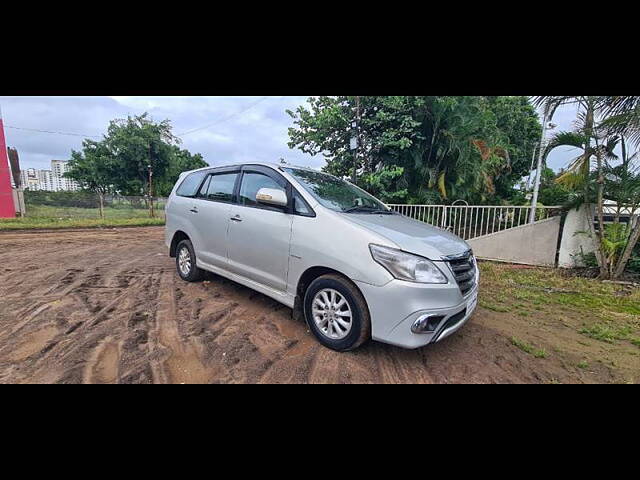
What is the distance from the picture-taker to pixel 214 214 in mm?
3588

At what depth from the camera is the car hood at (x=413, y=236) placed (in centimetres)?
231

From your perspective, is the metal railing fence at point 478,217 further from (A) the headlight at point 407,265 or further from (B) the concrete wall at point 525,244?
(A) the headlight at point 407,265

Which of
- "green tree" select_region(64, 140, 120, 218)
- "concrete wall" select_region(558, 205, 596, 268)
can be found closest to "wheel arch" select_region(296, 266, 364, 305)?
"concrete wall" select_region(558, 205, 596, 268)

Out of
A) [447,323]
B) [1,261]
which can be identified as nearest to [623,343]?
[447,323]

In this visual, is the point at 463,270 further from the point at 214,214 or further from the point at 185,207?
the point at 185,207

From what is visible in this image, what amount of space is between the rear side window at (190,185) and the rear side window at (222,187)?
0.33 metres

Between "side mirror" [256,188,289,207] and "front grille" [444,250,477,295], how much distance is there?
1612 millimetres

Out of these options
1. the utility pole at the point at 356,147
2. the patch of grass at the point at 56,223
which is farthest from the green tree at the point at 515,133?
the patch of grass at the point at 56,223

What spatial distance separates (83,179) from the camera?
2059 cm

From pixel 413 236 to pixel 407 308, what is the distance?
2.27 feet

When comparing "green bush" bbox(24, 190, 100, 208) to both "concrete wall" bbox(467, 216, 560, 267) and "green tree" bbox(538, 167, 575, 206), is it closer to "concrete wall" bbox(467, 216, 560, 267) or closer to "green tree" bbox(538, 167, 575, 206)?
"concrete wall" bbox(467, 216, 560, 267)

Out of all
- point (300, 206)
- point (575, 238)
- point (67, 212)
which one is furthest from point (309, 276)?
point (67, 212)
